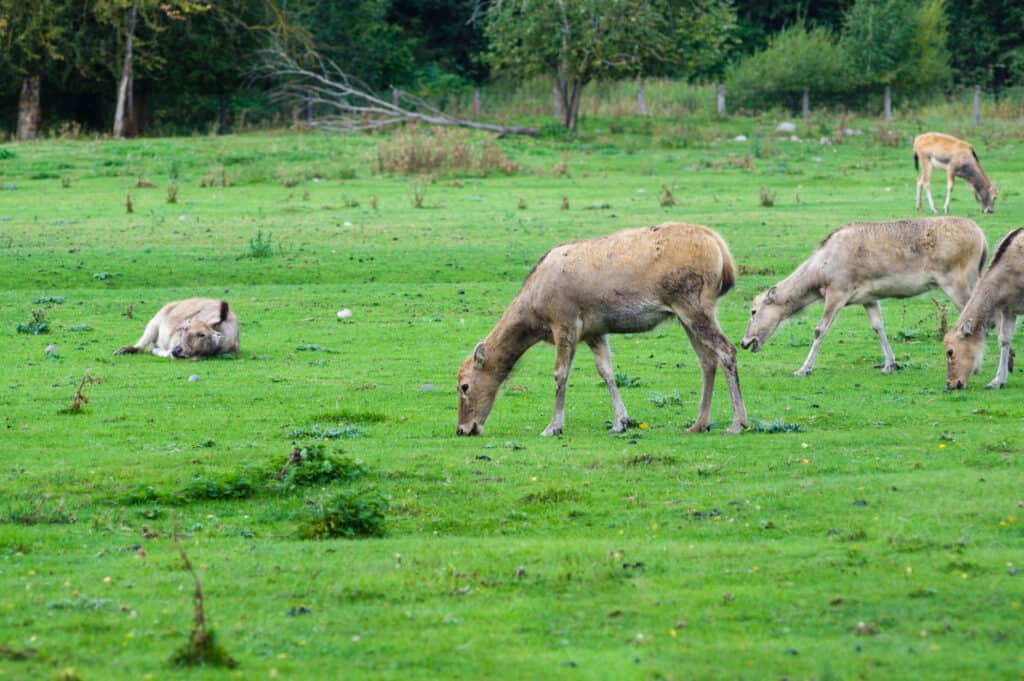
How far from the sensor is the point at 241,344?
1931 cm

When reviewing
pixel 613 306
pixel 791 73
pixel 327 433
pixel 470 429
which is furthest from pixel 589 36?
pixel 327 433

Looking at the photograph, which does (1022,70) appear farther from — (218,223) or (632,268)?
(632,268)

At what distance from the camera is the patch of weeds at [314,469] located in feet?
35.5

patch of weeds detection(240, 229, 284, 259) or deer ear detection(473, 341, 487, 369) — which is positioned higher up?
deer ear detection(473, 341, 487, 369)

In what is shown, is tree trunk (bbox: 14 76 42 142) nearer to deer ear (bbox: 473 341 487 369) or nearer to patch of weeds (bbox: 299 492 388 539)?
deer ear (bbox: 473 341 487 369)

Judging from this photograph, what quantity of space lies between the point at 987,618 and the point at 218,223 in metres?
24.8

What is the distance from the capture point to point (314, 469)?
1083cm

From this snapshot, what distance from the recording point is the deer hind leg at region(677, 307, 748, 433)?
12875mm

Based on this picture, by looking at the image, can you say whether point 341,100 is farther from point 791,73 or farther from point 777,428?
point 777,428

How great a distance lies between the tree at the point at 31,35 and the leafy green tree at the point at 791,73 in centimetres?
2639

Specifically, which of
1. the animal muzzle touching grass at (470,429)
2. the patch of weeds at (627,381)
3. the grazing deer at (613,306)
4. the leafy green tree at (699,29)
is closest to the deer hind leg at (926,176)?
the patch of weeds at (627,381)

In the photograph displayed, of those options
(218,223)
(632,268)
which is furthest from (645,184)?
(632,268)

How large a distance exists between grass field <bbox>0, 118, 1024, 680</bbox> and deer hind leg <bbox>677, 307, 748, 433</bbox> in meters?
0.24

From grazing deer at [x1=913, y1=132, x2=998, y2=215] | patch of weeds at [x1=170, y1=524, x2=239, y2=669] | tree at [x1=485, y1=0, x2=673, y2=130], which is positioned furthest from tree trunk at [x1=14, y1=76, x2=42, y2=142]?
patch of weeds at [x1=170, y1=524, x2=239, y2=669]
